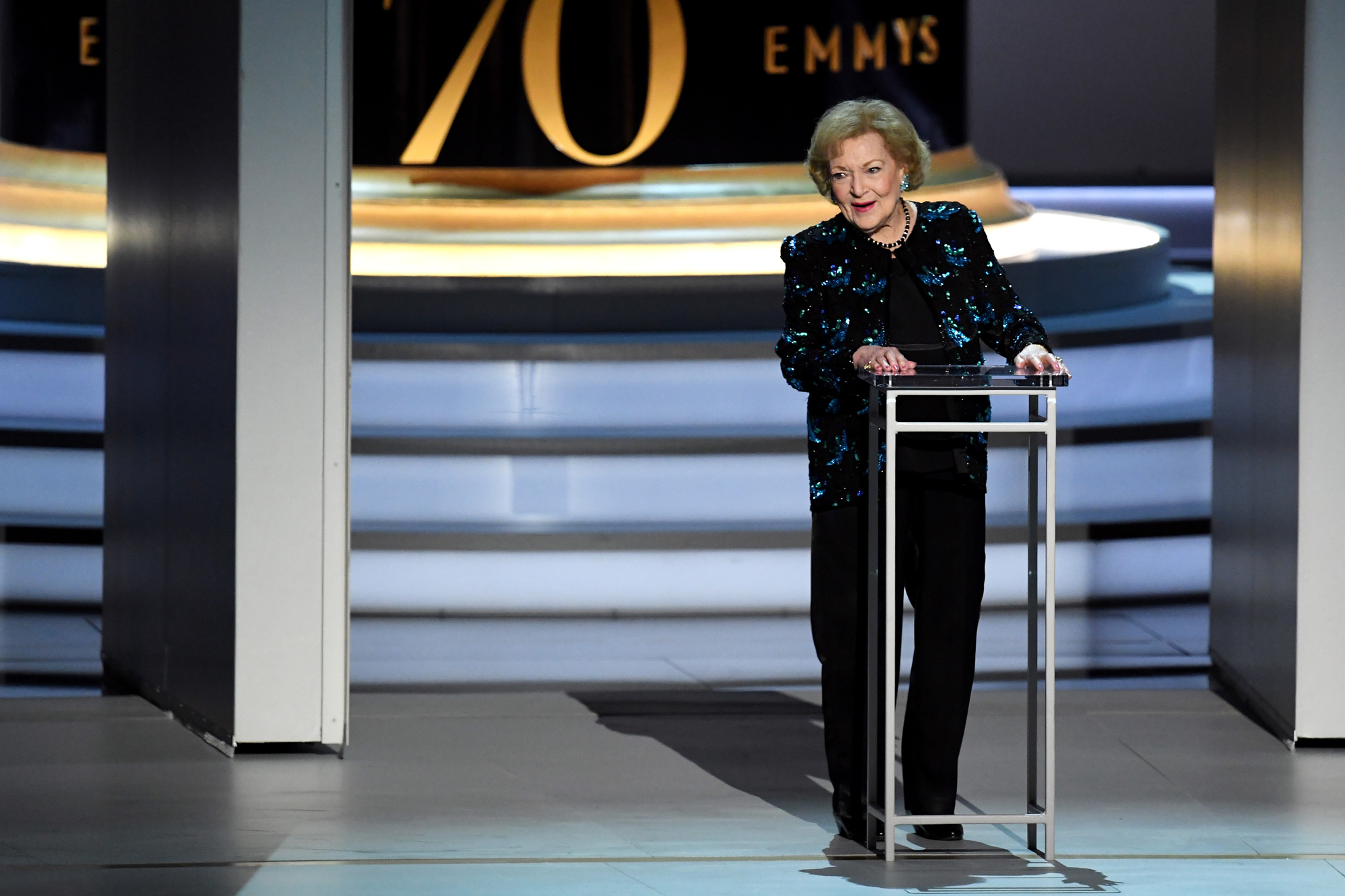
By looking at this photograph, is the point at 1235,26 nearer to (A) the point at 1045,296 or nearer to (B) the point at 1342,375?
(B) the point at 1342,375

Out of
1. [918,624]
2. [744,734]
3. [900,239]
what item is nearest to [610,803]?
[744,734]

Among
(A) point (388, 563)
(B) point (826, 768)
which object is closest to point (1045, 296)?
(A) point (388, 563)

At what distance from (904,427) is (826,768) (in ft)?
3.49

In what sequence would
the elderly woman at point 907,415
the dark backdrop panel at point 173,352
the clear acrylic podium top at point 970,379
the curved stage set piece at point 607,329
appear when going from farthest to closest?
1. the curved stage set piece at point 607,329
2. the dark backdrop panel at point 173,352
3. the elderly woman at point 907,415
4. the clear acrylic podium top at point 970,379

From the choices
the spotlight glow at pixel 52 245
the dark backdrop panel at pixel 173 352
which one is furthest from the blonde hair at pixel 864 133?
the spotlight glow at pixel 52 245

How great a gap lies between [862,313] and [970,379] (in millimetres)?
317

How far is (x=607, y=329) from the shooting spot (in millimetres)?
7215

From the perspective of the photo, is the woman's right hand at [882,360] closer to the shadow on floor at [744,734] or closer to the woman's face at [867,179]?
the woman's face at [867,179]

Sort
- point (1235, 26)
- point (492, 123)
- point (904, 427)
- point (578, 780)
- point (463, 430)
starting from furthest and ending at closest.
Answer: point (492, 123) < point (463, 430) < point (1235, 26) < point (578, 780) < point (904, 427)

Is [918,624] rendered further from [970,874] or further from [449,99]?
[449,99]

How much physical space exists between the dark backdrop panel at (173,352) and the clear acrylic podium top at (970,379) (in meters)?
1.44

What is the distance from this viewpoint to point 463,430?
647 centimetres

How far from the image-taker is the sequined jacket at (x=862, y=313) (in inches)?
122

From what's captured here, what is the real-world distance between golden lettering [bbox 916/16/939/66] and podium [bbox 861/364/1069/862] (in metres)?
5.08
